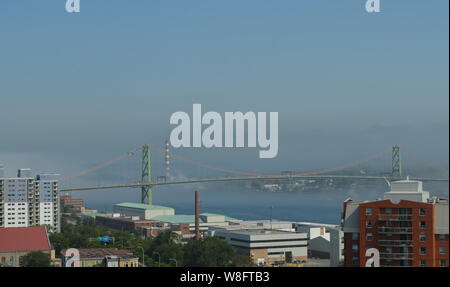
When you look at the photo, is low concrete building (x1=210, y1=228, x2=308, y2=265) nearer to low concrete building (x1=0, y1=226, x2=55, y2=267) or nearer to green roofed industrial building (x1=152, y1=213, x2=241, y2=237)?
low concrete building (x1=0, y1=226, x2=55, y2=267)

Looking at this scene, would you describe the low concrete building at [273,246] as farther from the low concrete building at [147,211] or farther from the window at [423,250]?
the low concrete building at [147,211]

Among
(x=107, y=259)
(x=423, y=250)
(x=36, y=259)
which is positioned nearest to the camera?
(x=423, y=250)

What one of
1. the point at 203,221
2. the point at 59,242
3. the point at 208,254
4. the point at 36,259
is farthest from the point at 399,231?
the point at 203,221

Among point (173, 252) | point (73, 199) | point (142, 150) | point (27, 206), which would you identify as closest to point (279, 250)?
point (173, 252)

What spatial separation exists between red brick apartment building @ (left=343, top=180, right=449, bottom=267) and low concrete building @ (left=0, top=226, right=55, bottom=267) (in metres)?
5.02

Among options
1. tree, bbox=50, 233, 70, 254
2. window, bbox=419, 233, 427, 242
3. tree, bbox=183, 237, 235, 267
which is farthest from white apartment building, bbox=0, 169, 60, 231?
window, bbox=419, 233, 427, 242

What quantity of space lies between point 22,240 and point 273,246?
4.44 meters

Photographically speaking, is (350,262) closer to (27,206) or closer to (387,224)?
(387,224)

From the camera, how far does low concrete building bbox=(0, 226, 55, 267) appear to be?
381 inches

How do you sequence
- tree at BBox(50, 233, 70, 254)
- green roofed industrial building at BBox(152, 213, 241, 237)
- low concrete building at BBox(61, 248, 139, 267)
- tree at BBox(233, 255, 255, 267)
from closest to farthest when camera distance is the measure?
low concrete building at BBox(61, 248, 139, 267) < tree at BBox(233, 255, 255, 267) < tree at BBox(50, 233, 70, 254) < green roofed industrial building at BBox(152, 213, 241, 237)

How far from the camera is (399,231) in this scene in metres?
5.95

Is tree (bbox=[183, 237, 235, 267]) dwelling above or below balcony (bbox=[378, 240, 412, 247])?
below

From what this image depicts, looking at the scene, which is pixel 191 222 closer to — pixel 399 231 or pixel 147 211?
pixel 147 211

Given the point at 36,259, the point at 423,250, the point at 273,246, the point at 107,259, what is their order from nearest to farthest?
the point at 423,250
the point at 107,259
the point at 36,259
the point at 273,246
